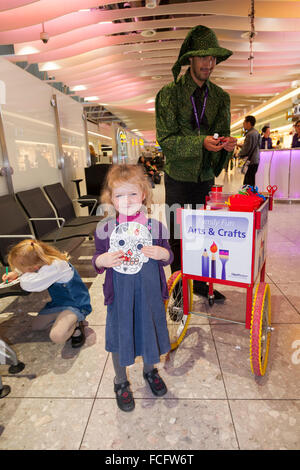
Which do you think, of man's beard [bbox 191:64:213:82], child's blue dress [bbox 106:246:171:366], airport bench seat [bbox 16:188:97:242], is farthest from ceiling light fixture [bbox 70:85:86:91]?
child's blue dress [bbox 106:246:171:366]

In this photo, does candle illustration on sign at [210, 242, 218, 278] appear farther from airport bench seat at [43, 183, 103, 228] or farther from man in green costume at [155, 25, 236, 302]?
airport bench seat at [43, 183, 103, 228]

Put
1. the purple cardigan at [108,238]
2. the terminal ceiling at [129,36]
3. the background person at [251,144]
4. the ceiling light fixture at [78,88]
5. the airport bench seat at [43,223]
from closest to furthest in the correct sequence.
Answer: the purple cardigan at [108,238], the airport bench seat at [43,223], the terminal ceiling at [129,36], the background person at [251,144], the ceiling light fixture at [78,88]

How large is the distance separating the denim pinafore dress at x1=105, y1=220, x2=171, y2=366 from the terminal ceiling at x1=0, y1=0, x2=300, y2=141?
382cm

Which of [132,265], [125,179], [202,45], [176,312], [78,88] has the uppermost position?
[78,88]

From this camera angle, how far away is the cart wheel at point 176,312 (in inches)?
83.4

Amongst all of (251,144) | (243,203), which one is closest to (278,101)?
(251,144)

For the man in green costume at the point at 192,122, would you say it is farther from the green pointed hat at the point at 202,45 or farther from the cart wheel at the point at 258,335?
the cart wheel at the point at 258,335

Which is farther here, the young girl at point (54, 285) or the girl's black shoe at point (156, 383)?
the young girl at point (54, 285)

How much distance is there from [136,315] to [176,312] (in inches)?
33.0

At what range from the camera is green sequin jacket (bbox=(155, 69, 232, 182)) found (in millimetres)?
2168

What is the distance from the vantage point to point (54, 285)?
2293 mm

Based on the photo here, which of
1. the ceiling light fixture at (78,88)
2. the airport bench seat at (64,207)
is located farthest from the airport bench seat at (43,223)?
the ceiling light fixture at (78,88)

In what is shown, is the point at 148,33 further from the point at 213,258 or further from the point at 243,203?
the point at 213,258

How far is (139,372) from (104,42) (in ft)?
22.7
